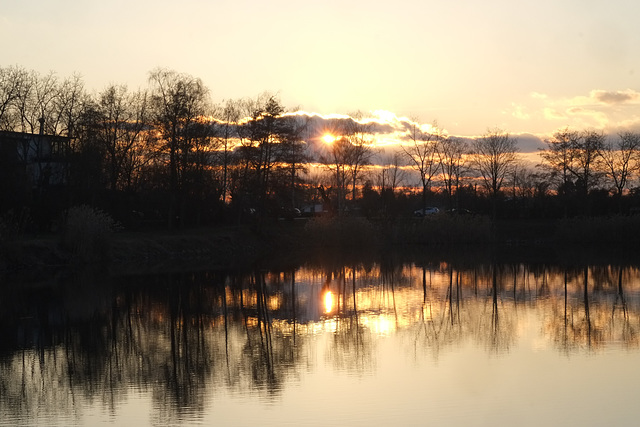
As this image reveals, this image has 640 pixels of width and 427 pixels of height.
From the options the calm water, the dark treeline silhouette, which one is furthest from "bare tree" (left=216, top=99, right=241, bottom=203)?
the calm water

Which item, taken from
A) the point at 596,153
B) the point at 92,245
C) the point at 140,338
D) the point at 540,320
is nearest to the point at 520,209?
the point at 596,153

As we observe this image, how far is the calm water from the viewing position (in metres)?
13.2

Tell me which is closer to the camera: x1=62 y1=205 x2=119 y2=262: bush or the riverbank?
x1=62 y1=205 x2=119 y2=262: bush

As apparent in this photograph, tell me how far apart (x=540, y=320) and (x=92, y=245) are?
98.3 feet

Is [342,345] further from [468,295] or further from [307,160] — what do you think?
[307,160]

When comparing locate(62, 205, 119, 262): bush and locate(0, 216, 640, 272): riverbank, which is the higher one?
locate(62, 205, 119, 262): bush

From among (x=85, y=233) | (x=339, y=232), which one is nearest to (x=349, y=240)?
(x=339, y=232)

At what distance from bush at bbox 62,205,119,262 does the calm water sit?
10.5 m

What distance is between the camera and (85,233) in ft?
147

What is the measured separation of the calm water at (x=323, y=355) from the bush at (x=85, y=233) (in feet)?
34.4

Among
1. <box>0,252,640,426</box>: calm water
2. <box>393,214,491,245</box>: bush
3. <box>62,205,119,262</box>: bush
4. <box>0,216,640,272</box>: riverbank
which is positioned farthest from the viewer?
<box>393,214,491,245</box>: bush

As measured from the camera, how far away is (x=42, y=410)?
44.7 feet

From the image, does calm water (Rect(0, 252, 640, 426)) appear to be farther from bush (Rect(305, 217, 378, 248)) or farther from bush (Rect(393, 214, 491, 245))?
bush (Rect(393, 214, 491, 245))

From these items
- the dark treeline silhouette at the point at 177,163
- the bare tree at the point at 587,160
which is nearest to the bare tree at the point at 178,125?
the dark treeline silhouette at the point at 177,163
